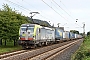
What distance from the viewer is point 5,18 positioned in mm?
30281

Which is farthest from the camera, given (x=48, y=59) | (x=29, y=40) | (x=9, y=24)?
(x=9, y=24)

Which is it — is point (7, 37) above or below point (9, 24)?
below

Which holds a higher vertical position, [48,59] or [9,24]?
[9,24]

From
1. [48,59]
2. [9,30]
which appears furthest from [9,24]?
[48,59]

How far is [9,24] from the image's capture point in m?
30.2

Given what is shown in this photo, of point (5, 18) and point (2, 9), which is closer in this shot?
point (5, 18)

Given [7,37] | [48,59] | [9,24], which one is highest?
[9,24]

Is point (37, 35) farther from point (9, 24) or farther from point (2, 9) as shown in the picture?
point (2, 9)

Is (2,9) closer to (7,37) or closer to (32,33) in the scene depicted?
(7,37)

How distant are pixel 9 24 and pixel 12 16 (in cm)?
211

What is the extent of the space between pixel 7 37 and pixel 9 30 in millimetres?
1036

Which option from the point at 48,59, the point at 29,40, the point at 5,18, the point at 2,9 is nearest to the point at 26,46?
the point at 29,40

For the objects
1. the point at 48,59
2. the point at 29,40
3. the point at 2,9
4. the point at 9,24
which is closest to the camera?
the point at 48,59

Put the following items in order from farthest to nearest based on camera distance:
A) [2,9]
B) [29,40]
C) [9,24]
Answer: [2,9] → [9,24] → [29,40]
